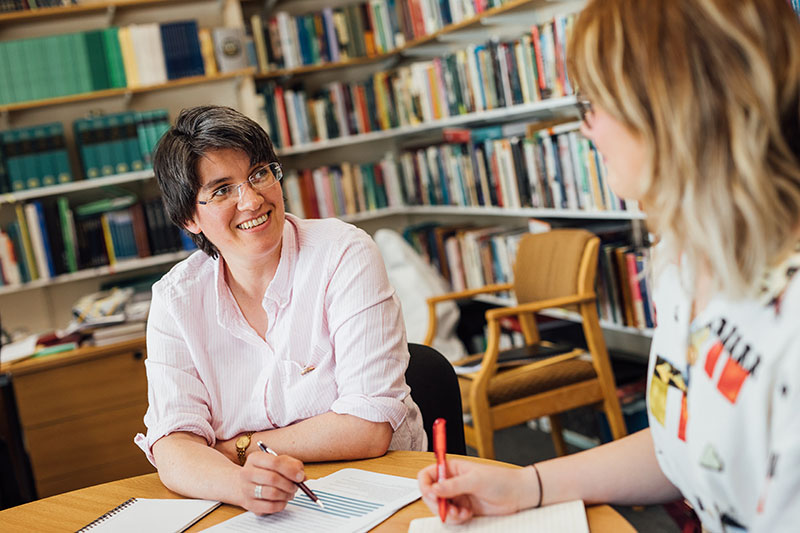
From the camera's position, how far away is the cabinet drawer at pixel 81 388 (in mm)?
3057

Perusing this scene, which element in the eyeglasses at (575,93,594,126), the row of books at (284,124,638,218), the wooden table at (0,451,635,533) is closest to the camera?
the eyeglasses at (575,93,594,126)

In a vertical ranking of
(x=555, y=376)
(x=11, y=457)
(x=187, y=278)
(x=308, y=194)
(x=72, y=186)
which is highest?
(x=72, y=186)

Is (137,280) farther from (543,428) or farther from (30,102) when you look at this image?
(543,428)

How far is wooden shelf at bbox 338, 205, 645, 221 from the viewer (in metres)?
2.76

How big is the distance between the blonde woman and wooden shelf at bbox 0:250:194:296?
324cm

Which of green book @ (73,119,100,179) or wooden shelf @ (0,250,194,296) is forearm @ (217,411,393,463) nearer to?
wooden shelf @ (0,250,194,296)

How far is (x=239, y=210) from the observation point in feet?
5.10

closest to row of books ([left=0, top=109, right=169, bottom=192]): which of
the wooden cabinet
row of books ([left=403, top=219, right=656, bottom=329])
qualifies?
the wooden cabinet

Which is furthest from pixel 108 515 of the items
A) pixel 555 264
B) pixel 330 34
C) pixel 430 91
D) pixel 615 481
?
pixel 330 34

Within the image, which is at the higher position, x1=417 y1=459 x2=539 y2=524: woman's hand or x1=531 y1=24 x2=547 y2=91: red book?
x1=531 y1=24 x2=547 y2=91: red book

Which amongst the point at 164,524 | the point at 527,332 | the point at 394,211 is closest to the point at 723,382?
the point at 164,524

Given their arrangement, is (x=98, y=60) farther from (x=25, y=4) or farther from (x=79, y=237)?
(x=79, y=237)

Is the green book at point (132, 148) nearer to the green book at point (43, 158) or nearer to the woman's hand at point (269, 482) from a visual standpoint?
the green book at point (43, 158)

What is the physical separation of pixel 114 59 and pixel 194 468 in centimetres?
297
